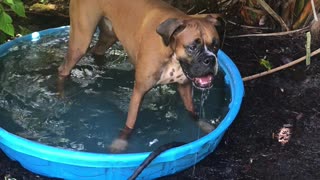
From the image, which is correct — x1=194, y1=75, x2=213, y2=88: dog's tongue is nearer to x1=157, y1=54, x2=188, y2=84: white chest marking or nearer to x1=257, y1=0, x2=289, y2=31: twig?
x1=157, y1=54, x2=188, y2=84: white chest marking

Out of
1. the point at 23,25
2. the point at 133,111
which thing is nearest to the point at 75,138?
the point at 133,111

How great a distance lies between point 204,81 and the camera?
3512mm

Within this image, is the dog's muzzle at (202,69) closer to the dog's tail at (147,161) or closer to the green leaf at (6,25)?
the dog's tail at (147,161)

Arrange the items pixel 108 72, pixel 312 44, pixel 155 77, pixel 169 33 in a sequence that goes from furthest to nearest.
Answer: pixel 312 44 → pixel 108 72 → pixel 155 77 → pixel 169 33

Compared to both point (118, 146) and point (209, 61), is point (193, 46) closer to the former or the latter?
point (209, 61)

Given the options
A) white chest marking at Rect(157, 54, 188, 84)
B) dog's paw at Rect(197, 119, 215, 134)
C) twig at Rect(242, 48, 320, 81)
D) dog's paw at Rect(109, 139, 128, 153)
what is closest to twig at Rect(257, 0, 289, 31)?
twig at Rect(242, 48, 320, 81)

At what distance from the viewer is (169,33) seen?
3410 millimetres

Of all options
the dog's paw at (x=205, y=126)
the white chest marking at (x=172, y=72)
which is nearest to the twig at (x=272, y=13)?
the dog's paw at (x=205, y=126)

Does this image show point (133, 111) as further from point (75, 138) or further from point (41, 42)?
point (41, 42)

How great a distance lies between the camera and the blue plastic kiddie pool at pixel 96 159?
3.37 metres

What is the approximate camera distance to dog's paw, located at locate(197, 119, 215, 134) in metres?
4.17

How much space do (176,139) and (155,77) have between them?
2.11 feet

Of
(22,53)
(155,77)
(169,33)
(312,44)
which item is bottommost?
(312,44)

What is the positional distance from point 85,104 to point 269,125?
149 cm
